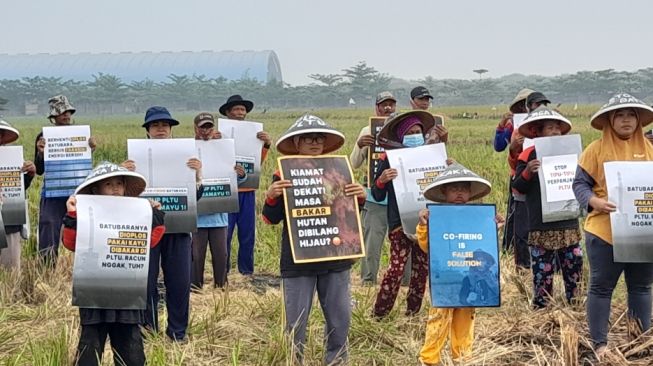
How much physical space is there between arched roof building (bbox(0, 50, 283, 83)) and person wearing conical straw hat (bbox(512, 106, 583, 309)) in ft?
249

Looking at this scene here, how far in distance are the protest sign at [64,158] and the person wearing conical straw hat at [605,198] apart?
416cm

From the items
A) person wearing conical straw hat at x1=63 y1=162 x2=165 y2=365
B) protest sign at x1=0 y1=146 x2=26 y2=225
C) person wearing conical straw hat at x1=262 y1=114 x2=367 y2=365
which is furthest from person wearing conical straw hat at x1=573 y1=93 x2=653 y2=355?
protest sign at x1=0 y1=146 x2=26 y2=225

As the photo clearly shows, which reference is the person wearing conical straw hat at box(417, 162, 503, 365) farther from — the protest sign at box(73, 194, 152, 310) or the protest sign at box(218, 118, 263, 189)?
the protest sign at box(218, 118, 263, 189)

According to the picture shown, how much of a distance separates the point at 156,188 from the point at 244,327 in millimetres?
1118

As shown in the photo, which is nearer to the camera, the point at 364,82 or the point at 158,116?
the point at 158,116

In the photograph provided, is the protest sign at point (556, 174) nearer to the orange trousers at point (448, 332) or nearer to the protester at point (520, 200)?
the protester at point (520, 200)

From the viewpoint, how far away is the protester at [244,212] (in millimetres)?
7094

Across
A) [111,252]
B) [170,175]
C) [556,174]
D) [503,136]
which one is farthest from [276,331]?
[503,136]

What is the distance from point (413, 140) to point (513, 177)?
1104 mm

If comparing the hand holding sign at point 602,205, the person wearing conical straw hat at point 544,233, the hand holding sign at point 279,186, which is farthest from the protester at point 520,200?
the hand holding sign at point 279,186

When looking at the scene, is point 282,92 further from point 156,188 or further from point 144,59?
point 156,188

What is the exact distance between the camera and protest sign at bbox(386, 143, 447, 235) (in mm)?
5215

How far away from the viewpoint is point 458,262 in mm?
4152

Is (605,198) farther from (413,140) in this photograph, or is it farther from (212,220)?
(212,220)
